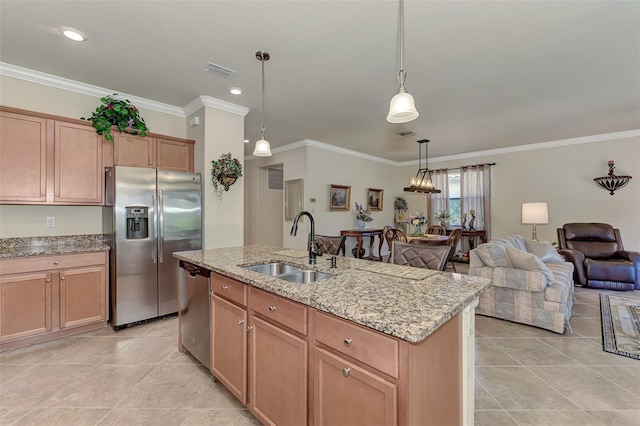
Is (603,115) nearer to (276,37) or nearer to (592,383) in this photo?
(592,383)

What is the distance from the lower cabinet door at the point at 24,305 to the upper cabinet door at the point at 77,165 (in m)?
0.82

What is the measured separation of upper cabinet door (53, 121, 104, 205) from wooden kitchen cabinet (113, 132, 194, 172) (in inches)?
7.9

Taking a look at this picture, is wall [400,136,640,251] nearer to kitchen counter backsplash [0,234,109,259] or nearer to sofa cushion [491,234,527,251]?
sofa cushion [491,234,527,251]

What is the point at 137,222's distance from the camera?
3.22 meters

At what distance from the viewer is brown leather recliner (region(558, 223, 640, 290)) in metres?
4.39

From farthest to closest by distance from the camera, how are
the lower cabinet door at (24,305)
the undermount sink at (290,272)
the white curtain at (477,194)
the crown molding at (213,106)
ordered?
the white curtain at (477,194)
the crown molding at (213,106)
the lower cabinet door at (24,305)
the undermount sink at (290,272)

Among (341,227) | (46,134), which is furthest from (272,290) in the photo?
(341,227)

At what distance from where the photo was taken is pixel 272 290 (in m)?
1.50

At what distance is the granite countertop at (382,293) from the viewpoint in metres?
1.05

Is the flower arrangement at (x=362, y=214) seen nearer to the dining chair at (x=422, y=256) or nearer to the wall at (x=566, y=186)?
the wall at (x=566, y=186)

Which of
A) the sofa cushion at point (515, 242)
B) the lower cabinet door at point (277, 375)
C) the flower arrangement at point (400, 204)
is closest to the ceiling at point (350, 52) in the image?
the sofa cushion at point (515, 242)

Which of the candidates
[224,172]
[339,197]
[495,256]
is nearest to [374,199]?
[339,197]

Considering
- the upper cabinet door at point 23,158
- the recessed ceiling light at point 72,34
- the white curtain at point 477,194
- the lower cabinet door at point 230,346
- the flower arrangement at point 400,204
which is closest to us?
the lower cabinet door at point 230,346

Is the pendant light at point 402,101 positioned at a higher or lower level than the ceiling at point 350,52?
lower
